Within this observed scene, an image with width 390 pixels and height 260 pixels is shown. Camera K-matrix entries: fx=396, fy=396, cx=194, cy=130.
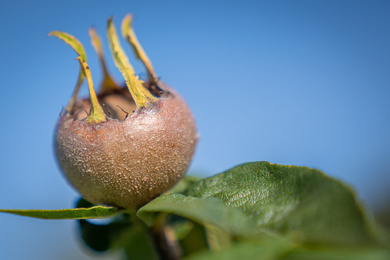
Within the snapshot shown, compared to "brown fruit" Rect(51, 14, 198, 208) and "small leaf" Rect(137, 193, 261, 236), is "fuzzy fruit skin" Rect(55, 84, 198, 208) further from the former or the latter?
"small leaf" Rect(137, 193, 261, 236)

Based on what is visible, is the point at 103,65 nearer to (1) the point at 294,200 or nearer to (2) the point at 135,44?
(2) the point at 135,44

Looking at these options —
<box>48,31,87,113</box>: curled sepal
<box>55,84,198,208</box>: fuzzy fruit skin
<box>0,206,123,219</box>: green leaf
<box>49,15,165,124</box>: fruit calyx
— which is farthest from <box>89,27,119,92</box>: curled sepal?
<box>0,206,123,219</box>: green leaf

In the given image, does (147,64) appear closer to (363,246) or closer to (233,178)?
(233,178)

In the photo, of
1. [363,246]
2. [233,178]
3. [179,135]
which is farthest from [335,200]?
[179,135]

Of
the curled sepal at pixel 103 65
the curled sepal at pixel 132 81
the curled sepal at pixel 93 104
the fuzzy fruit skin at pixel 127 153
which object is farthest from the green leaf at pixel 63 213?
the curled sepal at pixel 103 65

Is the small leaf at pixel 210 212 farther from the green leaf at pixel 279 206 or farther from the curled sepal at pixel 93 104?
the curled sepal at pixel 93 104
